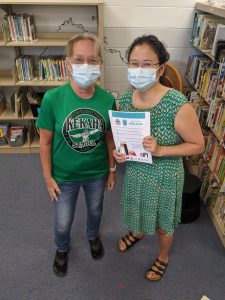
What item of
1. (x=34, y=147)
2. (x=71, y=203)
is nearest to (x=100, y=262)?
(x=71, y=203)

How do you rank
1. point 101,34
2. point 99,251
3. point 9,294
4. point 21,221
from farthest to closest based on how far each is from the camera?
1. point 101,34
2. point 21,221
3. point 99,251
4. point 9,294

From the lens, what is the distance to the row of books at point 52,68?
2.72 meters

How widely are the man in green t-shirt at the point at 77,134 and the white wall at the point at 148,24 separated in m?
1.75

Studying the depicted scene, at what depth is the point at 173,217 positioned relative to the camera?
1441 mm

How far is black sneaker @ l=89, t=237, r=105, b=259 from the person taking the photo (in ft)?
5.98

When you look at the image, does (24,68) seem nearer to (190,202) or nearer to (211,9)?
(211,9)

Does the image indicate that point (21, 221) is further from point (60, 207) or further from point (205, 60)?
point (205, 60)

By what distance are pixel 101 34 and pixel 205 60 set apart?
3.50ft

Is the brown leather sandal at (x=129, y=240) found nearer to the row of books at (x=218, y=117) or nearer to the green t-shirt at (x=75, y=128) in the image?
the green t-shirt at (x=75, y=128)

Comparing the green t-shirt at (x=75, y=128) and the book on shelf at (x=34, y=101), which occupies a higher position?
the green t-shirt at (x=75, y=128)

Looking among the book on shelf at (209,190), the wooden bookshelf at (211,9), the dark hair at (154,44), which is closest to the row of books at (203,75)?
the wooden bookshelf at (211,9)

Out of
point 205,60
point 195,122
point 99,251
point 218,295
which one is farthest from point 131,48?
point 205,60

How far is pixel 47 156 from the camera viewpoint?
4.42 feet

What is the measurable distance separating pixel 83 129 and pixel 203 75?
170 cm
